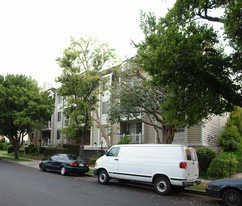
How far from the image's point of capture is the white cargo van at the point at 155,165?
9234 millimetres

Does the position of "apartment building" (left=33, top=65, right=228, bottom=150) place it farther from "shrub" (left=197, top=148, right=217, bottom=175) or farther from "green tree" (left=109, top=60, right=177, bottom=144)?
"shrub" (left=197, top=148, right=217, bottom=175)

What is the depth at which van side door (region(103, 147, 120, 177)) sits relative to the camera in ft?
37.1

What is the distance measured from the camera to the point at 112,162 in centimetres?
1148

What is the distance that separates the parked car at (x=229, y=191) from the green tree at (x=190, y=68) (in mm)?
3359

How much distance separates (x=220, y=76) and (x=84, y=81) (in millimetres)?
10189

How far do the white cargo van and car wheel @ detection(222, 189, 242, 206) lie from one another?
5.18ft

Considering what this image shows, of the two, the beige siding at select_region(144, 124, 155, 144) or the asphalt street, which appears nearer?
the asphalt street

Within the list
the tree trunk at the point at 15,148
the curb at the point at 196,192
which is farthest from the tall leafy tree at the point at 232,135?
the tree trunk at the point at 15,148

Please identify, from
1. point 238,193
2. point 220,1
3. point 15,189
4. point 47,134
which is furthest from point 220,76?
point 47,134

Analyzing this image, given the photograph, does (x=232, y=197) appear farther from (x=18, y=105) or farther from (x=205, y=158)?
(x=18, y=105)

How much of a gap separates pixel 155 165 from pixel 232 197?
127 inches

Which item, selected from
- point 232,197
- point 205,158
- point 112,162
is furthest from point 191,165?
point 205,158

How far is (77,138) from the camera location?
30719mm

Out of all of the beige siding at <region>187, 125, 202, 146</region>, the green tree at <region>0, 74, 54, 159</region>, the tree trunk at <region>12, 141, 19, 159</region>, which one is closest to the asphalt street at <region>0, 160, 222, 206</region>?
the beige siding at <region>187, 125, 202, 146</region>
